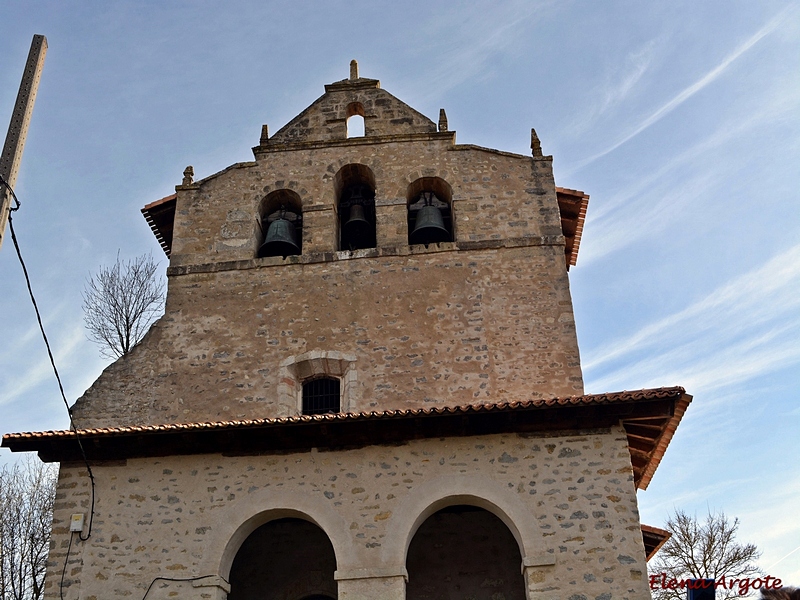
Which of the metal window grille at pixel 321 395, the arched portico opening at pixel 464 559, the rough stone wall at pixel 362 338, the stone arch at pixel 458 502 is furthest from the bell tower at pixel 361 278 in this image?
the stone arch at pixel 458 502

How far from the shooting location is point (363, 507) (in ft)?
32.0

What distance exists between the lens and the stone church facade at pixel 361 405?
31.5ft

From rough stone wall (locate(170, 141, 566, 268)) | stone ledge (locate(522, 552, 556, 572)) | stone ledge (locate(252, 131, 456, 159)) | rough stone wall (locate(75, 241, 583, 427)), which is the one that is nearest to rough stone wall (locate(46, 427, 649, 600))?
stone ledge (locate(522, 552, 556, 572))

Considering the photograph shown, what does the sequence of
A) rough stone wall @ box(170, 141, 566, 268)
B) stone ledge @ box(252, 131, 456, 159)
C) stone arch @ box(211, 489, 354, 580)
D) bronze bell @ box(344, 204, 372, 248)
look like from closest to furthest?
1. stone arch @ box(211, 489, 354, 580)
2. rough stone wall @ box(170, 141, 566, 268)
3. bronze bell @ box(344, 204, 372, 248)
4. stone ledge @ box(252, 131, 456, 159)

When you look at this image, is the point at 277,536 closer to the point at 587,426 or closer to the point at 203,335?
the point at 203,335

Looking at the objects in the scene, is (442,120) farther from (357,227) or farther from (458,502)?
(458,502)

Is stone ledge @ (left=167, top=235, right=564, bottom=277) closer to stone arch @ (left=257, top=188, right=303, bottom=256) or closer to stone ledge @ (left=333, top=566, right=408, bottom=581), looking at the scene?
stone arch @ (left=257, top=188, right=303, bottom=256)

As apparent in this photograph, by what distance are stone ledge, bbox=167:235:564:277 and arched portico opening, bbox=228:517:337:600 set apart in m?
4.72

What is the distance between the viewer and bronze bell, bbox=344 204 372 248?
1468 centimetres

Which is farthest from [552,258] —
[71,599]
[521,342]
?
[71,599]

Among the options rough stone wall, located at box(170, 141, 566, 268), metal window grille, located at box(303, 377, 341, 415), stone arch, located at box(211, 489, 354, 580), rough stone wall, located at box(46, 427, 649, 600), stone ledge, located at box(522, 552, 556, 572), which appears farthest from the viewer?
rough stone wall, located at box(170, 141, 566, 268)

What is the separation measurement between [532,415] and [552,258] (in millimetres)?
4463

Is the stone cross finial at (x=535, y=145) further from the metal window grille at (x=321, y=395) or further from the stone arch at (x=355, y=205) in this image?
the metal window grille at (x=321, y=395)

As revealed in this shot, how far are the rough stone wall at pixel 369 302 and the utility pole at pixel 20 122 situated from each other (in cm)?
602
